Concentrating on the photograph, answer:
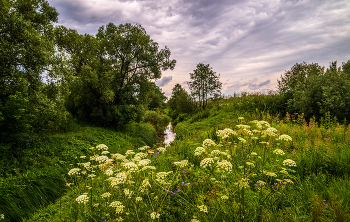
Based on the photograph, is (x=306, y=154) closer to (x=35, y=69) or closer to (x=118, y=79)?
(x=35, y=69)

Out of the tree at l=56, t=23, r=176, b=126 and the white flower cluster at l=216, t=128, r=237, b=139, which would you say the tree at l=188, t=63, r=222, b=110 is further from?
the white flower cluster at l=216, t=128, r=237, b=139

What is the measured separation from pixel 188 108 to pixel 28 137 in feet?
77.2

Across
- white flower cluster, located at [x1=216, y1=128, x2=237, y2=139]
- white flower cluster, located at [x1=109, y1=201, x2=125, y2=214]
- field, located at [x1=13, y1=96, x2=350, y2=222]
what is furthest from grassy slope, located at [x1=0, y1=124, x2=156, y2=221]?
white flower cluster, located at [x1=216, y1=128, x2=237, y2=139]

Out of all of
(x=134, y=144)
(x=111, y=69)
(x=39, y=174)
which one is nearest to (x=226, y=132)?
(x=39, y=174)

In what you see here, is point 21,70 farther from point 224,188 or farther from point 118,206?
point 224,188

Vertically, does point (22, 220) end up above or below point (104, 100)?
below

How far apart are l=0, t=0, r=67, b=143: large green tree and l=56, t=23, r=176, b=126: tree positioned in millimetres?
4918

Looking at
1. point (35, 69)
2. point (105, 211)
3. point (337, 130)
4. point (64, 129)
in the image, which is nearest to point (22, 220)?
point (105, 211)

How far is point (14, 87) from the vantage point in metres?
7.57

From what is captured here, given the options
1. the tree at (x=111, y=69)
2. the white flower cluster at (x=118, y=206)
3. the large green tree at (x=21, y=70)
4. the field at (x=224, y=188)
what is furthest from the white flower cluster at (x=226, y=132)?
the tree at (x=111, y=69)

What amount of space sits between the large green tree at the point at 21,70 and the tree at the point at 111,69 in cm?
492

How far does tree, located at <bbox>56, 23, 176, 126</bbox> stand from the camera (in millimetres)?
14531

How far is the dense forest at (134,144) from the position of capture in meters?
2.75

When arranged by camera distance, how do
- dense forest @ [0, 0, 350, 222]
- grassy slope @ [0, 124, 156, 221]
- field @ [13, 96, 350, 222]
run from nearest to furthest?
field @ [13, 96, 350, 222]
dense forest @ [0, 0, 350, 222]
grassy slope @ [0, 124, 156, 221]
